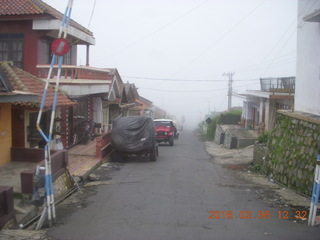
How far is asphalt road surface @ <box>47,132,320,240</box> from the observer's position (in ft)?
21.9

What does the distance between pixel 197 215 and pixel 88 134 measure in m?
13.2

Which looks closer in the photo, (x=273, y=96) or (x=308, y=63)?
(x=308, y=63)

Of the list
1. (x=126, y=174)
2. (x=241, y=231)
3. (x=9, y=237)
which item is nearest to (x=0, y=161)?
(x=126, y=174)

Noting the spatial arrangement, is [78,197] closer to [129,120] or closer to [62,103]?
[62,103]

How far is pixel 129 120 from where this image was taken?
17328 millimetres

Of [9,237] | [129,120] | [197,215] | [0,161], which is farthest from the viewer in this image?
[129,120]

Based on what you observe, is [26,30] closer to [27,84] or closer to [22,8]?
[22,8]

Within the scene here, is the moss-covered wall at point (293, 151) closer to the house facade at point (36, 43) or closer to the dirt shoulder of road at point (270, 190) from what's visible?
the dirt shoulder of road at point (270, 190)

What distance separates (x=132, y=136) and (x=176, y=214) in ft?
30.0

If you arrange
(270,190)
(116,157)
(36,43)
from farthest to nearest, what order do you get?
1. (116,157)
2. (36,43)
3. (270,190)

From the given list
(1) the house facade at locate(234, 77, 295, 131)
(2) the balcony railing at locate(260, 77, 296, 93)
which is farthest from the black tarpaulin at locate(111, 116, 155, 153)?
(2) the balcony railing at locate(260, 77, 296, 93)

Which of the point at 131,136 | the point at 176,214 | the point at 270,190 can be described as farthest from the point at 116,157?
the point at 176,214

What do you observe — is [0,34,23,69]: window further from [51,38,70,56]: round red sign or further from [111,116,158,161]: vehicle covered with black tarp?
[51,38,70,56]: round red sign
